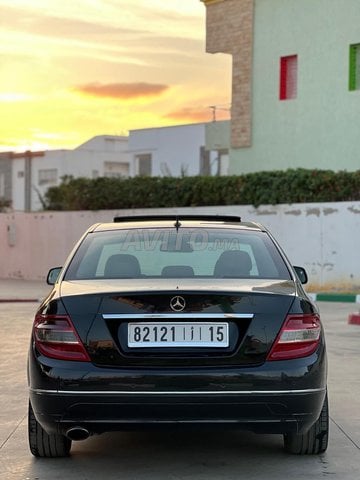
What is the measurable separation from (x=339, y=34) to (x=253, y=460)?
68.3 ft

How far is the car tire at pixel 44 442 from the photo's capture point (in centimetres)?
606

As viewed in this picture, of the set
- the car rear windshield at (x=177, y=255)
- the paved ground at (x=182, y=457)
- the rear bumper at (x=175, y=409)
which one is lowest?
the paved ground at (x=182, y=457)

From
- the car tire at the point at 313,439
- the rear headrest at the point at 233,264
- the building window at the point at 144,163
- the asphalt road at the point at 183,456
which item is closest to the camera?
the asphalt road at the point at 183,456

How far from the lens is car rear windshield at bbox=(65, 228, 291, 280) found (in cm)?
617

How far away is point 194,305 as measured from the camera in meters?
5.44

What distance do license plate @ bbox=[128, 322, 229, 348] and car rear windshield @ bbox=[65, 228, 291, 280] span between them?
0.61 metres

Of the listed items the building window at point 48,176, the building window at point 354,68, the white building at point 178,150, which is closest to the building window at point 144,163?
the white building at point 178,150

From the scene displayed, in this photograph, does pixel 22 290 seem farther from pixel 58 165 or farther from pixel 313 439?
pixel 58 165

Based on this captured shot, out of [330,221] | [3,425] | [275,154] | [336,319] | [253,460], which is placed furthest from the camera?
[275,154]

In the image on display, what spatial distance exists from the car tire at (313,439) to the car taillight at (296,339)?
24.4 inches

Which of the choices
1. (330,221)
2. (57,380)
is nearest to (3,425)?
(57,380)

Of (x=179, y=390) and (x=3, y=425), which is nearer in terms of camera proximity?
(x=179, y=390)

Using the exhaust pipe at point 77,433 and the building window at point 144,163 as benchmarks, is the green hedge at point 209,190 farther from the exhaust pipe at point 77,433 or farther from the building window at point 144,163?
the building window at point 144,163

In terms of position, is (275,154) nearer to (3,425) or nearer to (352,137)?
(352,137)
